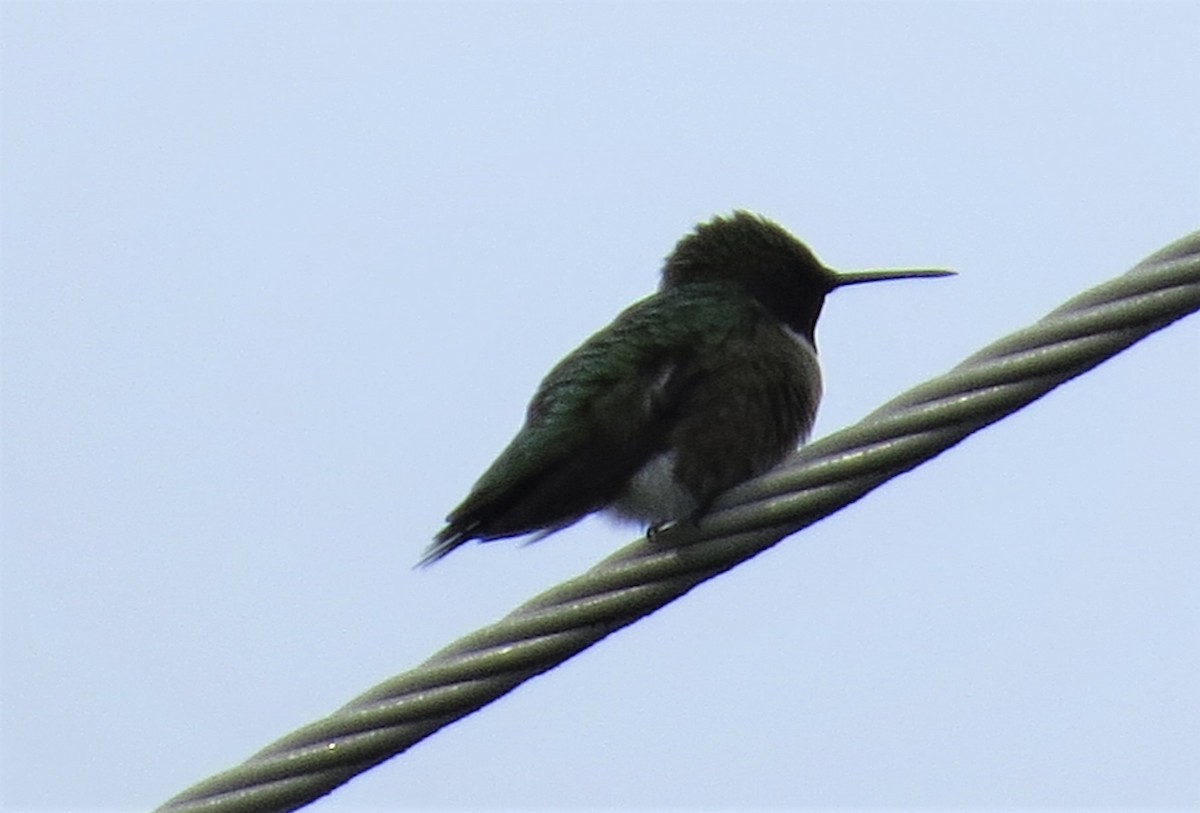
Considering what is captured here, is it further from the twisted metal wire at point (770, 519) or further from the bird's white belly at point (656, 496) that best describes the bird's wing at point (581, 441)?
the twisted metal wire at point (770, 519)

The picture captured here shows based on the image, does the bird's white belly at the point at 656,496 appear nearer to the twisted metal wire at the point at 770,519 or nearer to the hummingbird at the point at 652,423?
the hummingbird at the point at 652,423

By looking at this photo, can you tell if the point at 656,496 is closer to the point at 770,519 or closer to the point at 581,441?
the point at 581,441

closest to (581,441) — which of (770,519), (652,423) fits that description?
(652,423)

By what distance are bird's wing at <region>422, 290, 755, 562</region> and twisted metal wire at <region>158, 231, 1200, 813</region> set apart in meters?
1.46

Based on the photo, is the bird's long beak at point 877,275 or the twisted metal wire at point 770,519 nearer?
the twisted metal wire at point 770,519

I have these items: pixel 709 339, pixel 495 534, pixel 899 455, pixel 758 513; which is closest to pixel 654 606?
pixel 758 513

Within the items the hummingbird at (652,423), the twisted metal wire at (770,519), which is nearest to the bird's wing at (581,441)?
the hummingbird at (652,423)

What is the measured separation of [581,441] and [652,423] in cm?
22

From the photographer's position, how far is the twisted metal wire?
4230 mm

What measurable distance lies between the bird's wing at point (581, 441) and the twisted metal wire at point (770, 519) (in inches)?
57.4

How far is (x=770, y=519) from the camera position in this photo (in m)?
4.65

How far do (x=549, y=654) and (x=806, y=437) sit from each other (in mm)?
2447

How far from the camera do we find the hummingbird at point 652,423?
6.10 m

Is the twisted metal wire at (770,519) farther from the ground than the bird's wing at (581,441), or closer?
closer
